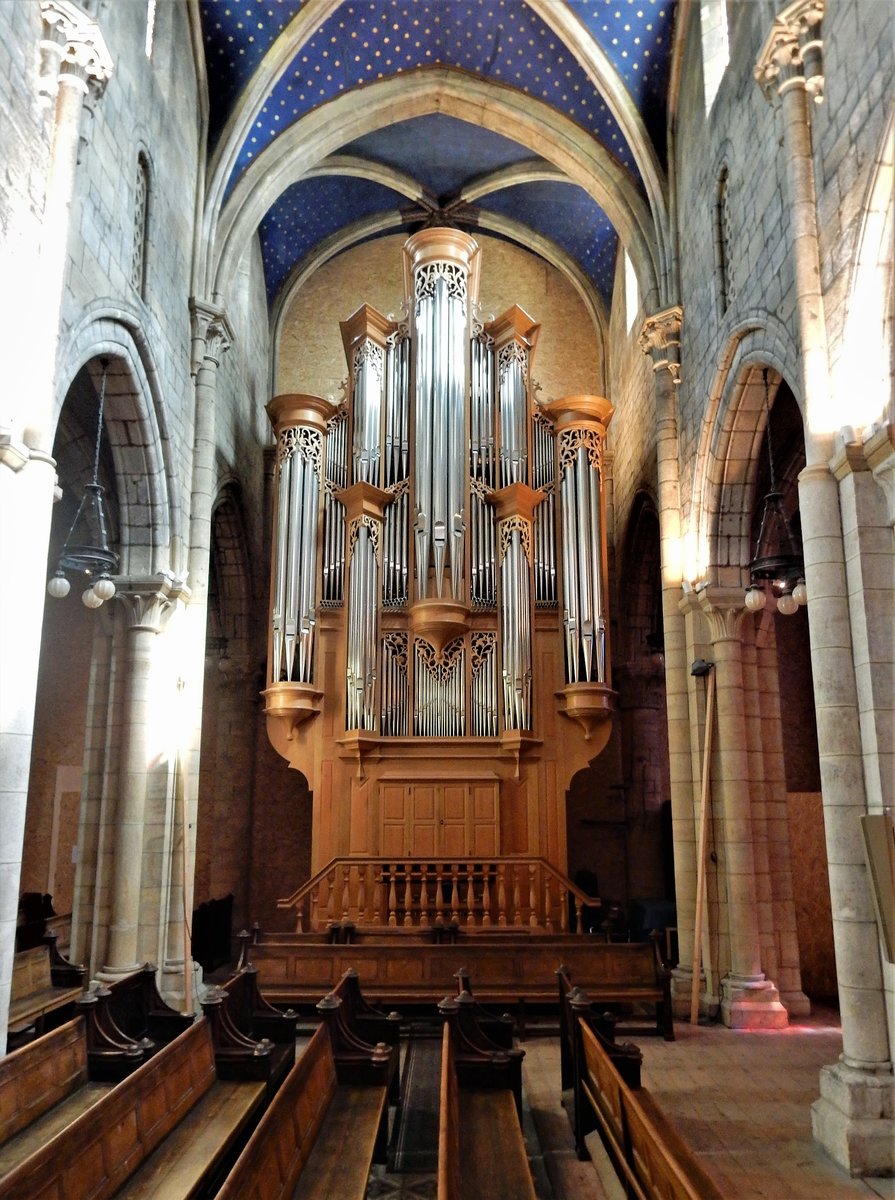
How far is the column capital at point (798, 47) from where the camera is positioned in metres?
7.88

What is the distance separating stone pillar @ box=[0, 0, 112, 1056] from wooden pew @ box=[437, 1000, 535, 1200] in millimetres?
3012

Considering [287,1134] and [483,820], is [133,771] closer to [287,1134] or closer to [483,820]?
[483,820]

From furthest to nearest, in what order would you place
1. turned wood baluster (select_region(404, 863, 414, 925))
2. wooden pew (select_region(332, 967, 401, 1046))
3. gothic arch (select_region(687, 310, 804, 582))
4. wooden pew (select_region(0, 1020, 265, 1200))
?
turned wood baluster (select_region(404, 863, 414, 925))
gothic arch (select_region(687, 310, 804, 582))
wooden pew (select_region(332, 967, 401, 1046))
wooden pew (select_region(0, 1020, 265, 1200))

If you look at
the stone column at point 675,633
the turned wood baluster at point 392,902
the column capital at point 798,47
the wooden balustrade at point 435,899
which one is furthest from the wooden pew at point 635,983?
the column capital at point 798,47

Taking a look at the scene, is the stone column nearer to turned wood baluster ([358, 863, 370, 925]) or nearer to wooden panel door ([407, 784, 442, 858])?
wooden panel door ([407, 784, 442, 858])

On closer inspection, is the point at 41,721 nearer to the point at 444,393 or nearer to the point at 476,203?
the point at 444,393

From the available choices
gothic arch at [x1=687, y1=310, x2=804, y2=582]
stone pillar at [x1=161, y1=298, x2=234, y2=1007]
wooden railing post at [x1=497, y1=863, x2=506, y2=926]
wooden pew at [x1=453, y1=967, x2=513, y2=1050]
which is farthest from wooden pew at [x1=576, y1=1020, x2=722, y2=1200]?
gothic arch at [x1=687, y1=310, x2=804, y2=582]

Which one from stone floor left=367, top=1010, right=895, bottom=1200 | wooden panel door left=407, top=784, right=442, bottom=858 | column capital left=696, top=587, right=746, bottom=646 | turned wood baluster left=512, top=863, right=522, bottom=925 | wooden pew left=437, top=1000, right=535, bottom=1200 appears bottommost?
stone floor left=367, top=1010, right=895, bottom=1200

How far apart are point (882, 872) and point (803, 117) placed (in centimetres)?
586

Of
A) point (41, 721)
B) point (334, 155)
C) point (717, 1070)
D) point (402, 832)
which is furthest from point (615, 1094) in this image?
point (334, 155)

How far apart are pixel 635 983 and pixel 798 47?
8.45m

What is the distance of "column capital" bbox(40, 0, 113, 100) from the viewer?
7.74 m

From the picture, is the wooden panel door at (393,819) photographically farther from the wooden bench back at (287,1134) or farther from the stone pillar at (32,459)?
the wooden bench back at (287,1134)

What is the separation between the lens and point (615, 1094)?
516 centimetres
